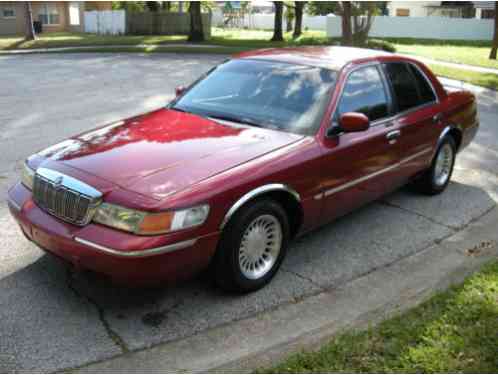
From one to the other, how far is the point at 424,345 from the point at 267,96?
7.85 ft

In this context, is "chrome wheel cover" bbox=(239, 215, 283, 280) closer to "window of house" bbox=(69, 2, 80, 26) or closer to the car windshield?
the car windshield

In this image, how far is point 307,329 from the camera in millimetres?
3697

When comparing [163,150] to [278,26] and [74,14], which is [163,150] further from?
[74,14]

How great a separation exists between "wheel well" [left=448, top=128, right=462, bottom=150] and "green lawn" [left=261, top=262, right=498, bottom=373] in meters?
2.90

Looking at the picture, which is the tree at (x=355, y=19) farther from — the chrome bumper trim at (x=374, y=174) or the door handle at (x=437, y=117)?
the chrome bumper trim at (x=374, y=174)

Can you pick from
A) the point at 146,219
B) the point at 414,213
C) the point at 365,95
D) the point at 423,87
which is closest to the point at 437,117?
the point at 423,87

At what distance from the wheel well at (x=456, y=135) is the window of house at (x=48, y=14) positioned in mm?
45560

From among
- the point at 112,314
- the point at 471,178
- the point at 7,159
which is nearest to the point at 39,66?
the point at 7,159

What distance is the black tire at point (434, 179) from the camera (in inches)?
244

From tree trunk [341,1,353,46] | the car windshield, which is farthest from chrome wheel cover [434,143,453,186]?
tree trunk [341,1,353,46]

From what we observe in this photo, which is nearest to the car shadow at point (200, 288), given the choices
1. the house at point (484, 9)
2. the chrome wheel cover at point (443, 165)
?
the chrome wheel cover at point (443, 165)

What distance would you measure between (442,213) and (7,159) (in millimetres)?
5346

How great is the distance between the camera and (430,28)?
138 ft

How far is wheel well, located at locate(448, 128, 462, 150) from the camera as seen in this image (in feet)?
21.0
